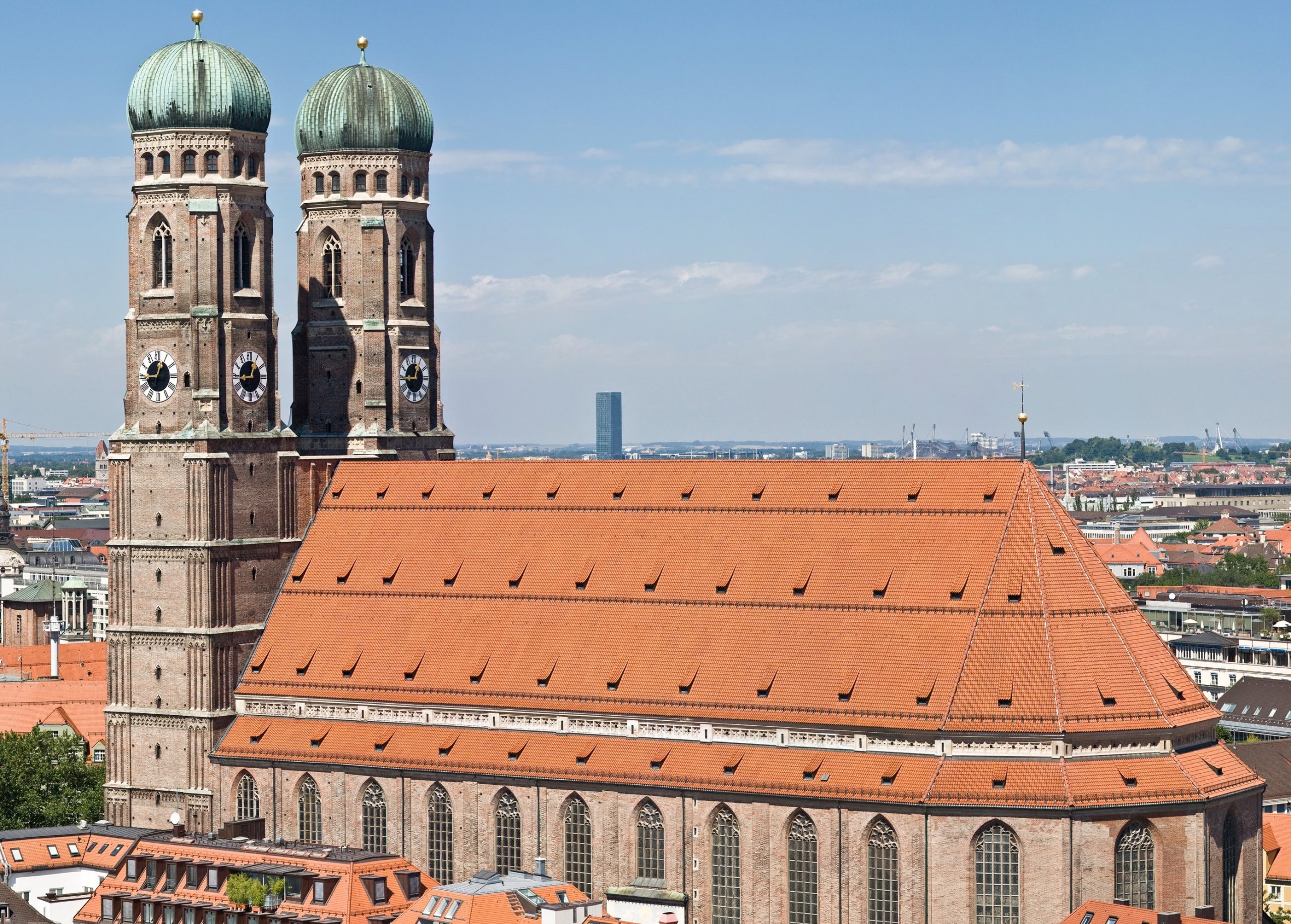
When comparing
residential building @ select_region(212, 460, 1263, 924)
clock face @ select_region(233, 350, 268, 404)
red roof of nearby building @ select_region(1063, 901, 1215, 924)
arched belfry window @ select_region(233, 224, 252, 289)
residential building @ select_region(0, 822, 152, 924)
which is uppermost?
arched belfry window @ select_region(233, 224, 252, 289)

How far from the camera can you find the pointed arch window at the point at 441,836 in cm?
10006

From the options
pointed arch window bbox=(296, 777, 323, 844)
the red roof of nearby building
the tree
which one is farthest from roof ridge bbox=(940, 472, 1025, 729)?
the tree

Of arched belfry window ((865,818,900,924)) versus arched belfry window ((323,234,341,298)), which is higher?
Answer: arched belfry window ((323,234,341,298))

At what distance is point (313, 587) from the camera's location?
10844cm

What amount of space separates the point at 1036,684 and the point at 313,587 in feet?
113

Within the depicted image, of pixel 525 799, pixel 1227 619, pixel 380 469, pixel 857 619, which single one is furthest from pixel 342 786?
pixel 1227 619

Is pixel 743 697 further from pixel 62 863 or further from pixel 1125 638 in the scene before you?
pixel 62 863

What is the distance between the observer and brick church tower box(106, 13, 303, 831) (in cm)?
10669

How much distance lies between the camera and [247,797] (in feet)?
346

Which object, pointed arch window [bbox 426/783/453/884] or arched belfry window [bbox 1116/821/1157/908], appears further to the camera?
pointed arch window [bbox 426/783/453/884]

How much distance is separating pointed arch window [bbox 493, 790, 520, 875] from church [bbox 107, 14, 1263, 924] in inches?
5.4

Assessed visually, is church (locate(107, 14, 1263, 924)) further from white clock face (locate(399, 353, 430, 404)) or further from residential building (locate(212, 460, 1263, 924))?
white clock face (locate(399, 353, 430, 404))

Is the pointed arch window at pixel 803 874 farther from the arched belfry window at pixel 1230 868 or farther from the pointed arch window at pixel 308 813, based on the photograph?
the pointed arch window at pixel 308 813

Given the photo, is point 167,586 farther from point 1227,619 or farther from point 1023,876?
point 1227,619
